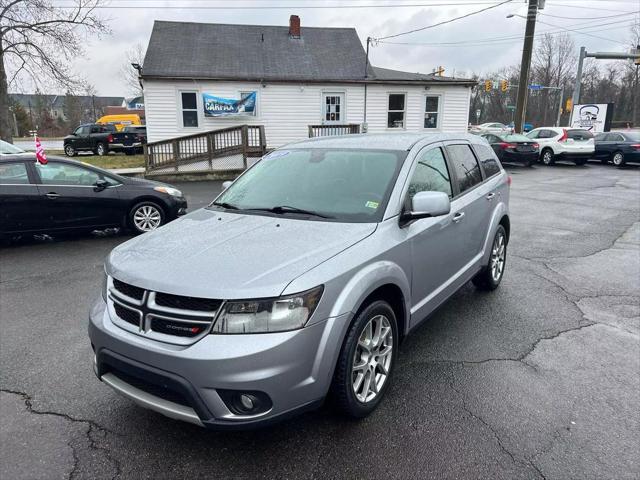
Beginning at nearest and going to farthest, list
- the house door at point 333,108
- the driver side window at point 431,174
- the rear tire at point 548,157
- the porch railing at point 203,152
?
the driver side window at point 431,174, the porch railing at point 203,152, the house door at point 333,108, the rear tire at point 548,157

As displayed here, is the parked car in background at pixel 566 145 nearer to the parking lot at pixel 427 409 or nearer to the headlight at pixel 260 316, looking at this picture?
the parking lot at pixel 427 409

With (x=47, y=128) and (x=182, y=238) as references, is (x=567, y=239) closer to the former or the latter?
(x=182, y=238)

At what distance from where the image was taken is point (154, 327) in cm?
241

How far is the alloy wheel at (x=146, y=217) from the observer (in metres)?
7.85

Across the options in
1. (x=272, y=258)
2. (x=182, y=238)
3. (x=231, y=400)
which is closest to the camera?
(x=231, y=400)

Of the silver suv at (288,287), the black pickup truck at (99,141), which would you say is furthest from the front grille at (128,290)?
the black pickup truck at (99,141)

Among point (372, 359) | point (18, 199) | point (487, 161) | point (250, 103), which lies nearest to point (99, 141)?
point (250, 103)

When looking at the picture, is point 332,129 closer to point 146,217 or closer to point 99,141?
point 146,217

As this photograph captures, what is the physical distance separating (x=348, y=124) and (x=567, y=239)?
12.6m

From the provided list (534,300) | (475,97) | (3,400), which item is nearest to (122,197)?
(3,400)

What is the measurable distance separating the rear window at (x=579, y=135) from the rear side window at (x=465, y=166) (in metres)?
18.2

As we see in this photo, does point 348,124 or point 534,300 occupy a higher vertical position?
point 348,124

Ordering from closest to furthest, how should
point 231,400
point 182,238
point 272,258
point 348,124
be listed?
1. point 231,400
2. point 272,258
3. point 182,238
4. point 348,124

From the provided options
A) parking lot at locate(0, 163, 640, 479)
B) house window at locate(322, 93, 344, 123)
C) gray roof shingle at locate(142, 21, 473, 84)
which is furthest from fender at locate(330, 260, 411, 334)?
house window at locate(322, 93, 344, 123)
